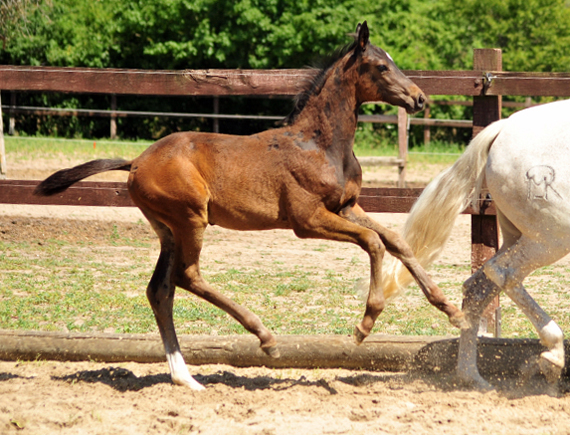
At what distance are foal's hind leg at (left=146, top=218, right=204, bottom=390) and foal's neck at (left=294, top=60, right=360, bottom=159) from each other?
1.04m

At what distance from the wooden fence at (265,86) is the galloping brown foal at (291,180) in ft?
3.05

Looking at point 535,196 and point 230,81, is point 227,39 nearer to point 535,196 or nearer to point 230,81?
point 230,81

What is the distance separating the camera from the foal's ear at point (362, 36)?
361 centimetres

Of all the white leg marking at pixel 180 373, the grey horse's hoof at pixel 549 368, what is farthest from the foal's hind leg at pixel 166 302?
the grey horse's hoof at pixel 549 368

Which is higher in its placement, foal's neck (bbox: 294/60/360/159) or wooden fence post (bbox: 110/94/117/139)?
foal's neck (bbox: 294/60/360/159)

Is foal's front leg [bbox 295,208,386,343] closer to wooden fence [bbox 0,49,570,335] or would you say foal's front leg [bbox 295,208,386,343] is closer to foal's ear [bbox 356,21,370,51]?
foal's ear [bbox 356,21,370,51]

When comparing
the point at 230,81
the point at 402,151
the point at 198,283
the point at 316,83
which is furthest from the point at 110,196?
the point at 402,151

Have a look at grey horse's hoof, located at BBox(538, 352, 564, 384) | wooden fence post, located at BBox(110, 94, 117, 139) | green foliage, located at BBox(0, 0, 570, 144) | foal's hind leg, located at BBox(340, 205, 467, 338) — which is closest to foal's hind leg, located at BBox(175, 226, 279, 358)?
foal's hind leg, located at BBox(340, 205, 467, 338)

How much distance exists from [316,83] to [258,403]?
5.85ft

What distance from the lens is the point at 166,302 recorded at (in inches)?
154

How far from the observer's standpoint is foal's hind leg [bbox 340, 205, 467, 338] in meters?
3.55

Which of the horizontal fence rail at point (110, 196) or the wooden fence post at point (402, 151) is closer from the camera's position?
the horizontal fence rail at point (110, 196)

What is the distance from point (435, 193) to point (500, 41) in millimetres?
22962

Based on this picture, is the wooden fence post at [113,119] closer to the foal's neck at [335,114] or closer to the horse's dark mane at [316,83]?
the horse's dark mane at [316,83]
